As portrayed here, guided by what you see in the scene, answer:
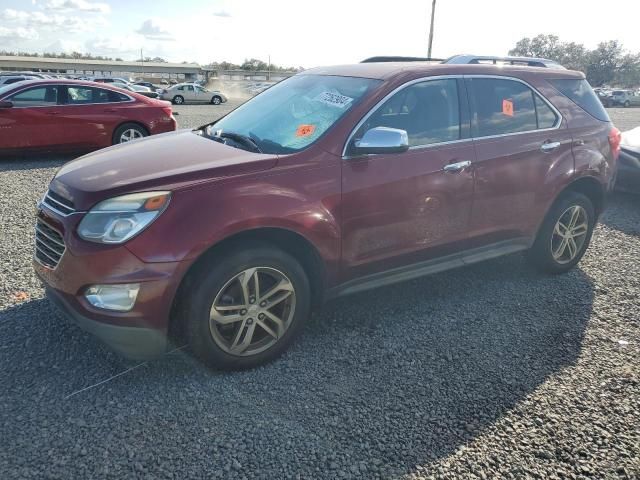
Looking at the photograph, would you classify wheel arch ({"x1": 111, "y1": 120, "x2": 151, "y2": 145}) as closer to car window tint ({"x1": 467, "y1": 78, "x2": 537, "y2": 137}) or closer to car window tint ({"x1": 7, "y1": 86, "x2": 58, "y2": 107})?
car window tint ({"x1": 7, "y1": 86, "x2": 58, "y2": 107})

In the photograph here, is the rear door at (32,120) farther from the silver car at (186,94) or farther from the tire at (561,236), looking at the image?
the silver car at (186,94)

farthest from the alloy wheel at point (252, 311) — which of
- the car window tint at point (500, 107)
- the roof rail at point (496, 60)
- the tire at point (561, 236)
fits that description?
the tire at point (561, 236)

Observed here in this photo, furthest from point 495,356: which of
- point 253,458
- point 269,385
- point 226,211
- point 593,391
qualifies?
point 226,211

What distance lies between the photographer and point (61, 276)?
274 cm

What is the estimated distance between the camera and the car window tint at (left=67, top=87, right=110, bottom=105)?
359 inches

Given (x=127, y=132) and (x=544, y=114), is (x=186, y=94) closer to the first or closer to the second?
(x=127, y=132)

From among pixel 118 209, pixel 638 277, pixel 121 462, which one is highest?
pixel 118 209

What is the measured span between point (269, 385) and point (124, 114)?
796 cm

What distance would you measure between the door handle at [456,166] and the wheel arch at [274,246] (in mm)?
1162

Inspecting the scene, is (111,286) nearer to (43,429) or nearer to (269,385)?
(43,429)

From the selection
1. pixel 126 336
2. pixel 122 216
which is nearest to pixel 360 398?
pixel 126 336

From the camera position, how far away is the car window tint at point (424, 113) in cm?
335

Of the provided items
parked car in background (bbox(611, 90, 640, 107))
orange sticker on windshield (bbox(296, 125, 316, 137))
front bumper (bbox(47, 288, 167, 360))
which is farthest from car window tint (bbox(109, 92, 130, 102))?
parked car in background (bbox(611, 90, 640, 107))

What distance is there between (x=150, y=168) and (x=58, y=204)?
571 millimetres
